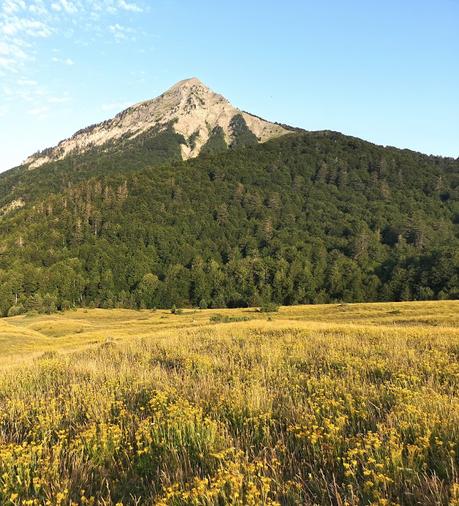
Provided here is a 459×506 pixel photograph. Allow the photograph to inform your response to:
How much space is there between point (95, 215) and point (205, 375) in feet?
589

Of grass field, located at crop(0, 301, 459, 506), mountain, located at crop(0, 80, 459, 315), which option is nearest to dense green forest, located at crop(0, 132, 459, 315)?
mountain, located at crop(0, 80, 459, 315)

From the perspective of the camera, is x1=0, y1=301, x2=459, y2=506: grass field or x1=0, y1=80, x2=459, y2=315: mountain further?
x1=0, y1=80, x2=459, y2=315: mountain

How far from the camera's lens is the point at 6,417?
7.19 metres

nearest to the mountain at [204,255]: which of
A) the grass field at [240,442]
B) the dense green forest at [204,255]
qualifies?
the dense green forest at [204,255]

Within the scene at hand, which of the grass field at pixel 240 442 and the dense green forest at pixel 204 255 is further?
the dense green forest at pixel 204 255

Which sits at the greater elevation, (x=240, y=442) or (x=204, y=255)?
(x=204, y=255)

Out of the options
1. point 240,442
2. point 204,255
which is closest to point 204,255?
point 204,255

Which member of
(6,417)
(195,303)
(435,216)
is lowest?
(195,303)

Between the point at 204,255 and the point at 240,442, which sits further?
the point at 204,255

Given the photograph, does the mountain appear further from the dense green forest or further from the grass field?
the grass field

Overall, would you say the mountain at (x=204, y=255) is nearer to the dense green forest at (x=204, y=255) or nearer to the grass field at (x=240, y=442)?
the dense green forest at (x=204, y=255)

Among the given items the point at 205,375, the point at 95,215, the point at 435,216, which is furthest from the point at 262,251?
the point at 205,375

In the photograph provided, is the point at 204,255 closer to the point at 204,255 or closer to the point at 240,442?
the point at 204,255

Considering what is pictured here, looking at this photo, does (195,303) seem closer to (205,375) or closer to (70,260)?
(70,260)
